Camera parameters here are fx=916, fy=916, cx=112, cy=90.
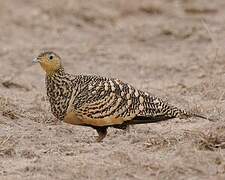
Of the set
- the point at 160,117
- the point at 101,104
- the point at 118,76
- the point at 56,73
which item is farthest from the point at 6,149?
the point at 118,76

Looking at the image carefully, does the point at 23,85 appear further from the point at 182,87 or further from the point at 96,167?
the point at 96,167

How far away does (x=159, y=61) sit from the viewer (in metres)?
12.3

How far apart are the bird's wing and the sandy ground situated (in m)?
0.21

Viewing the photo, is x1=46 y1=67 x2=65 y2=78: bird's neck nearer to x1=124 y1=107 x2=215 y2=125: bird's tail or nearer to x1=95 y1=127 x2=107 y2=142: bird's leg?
x1=95 y1=127 x2=107 y2=142: bird's leg

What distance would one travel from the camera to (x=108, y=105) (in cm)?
736

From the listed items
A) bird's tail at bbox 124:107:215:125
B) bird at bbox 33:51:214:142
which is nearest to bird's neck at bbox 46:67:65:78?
bird at bbox 33:51:214:142

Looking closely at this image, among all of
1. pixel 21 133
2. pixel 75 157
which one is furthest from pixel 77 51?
pixel 75 157

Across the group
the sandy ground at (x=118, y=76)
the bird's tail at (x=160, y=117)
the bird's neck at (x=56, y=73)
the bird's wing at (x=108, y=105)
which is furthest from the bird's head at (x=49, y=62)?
the bird's tail at (x=160, y=117)

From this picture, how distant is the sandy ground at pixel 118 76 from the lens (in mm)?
6406

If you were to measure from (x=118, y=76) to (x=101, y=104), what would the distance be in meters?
4.19

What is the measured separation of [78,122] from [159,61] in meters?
5.06

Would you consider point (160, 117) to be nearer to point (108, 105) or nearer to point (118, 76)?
point (108, 105)

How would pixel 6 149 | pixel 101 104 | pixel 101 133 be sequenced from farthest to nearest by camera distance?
pixel 101 133, pixel 101 104, pixel 6 149

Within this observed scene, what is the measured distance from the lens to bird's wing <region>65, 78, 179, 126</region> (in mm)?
7301
